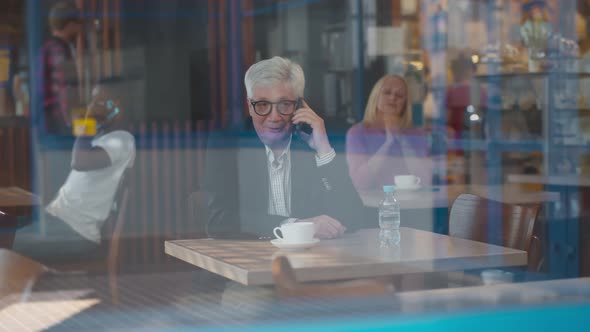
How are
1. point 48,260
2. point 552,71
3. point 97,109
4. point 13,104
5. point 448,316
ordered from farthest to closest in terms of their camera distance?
point 13,104
point 552,71
point 97,109
point 48,260
point 448,316

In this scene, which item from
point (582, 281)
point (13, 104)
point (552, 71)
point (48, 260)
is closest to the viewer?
point (582, 281)

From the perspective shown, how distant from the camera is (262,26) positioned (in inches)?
251

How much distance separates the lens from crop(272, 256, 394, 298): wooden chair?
1595mm

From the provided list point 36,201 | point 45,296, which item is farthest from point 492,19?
point 45,296

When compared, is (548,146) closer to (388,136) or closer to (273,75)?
(388,136)

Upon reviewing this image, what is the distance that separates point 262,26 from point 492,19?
1.56 metres

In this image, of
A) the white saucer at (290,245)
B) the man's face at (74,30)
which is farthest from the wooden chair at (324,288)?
the man's face at (74,30)

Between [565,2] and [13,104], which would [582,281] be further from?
[13,104]

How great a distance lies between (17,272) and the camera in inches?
86.0

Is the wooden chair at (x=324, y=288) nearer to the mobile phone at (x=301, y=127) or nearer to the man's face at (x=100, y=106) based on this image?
the mobile phone at (x=301, y=127)

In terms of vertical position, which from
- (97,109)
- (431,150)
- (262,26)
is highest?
(262,26)

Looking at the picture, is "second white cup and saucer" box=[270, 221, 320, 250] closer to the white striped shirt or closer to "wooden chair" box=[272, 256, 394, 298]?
the white striped shirt

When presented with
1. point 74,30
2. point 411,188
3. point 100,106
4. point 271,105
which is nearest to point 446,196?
point 411,188

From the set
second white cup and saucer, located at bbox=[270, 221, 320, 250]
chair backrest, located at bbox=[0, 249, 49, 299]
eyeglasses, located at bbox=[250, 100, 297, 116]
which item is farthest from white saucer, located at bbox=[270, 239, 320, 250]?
chair backrest, located at bbox=[0, 249, 49, 299]
